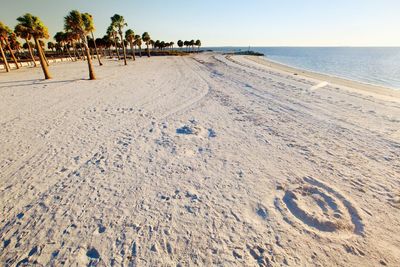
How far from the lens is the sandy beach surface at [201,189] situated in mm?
3441

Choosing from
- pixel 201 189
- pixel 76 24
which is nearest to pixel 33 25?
pixel 76 24

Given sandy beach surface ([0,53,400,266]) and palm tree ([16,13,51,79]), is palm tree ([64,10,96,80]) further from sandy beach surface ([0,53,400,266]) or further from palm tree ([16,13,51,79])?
sandy beach surface ([0,53,400,266])

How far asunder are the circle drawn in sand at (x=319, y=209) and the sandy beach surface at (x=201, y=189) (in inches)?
1.0

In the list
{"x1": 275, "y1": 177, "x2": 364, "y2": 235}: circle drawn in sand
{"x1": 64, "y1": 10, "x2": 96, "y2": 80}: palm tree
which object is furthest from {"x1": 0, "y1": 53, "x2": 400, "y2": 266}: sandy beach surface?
{"x1": 64, "y1": 10, "x2": 96, "y2": 80}: palm tree

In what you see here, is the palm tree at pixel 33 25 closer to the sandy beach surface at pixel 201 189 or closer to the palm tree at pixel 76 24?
the palm tree at pixel 76 24

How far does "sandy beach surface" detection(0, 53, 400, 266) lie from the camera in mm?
3441

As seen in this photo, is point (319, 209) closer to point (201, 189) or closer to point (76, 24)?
point (201, 189)

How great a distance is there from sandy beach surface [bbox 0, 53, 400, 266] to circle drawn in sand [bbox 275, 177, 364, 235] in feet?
0.09

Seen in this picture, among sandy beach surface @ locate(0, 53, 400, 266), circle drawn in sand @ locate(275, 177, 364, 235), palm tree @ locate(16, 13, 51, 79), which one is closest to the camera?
sandy beach surface @ locate(0, 53, 400, 266)

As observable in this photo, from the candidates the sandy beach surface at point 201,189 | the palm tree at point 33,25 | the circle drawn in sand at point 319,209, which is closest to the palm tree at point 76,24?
the palm tree at point 33,25

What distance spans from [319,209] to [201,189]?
9.12ft

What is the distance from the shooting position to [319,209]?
4332mm

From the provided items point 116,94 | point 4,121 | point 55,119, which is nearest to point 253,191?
point 55,119

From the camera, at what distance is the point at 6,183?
17.4 feet
